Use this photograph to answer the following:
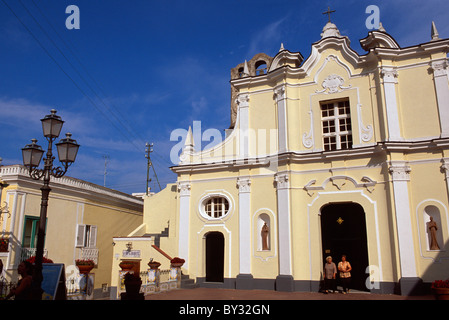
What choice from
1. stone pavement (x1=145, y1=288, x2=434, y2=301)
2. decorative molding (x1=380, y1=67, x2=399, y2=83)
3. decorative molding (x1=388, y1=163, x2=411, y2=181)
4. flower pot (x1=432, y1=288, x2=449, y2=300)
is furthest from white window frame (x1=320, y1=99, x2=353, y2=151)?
flower pot (x1=432, y1=288, x2=449, y2=300)

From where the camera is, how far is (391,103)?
16656 millimetres

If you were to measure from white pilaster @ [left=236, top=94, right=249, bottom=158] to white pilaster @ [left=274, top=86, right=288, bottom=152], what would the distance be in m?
1.66

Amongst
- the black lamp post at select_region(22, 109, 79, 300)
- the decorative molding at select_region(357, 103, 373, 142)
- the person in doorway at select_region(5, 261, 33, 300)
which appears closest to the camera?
the person in doorway at select_region(5, 261, 33, 300)

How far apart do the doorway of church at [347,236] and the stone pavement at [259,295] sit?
1867mm

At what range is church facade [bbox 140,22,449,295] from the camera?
15516mm

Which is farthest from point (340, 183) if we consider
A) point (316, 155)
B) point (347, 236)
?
point (347, 236)

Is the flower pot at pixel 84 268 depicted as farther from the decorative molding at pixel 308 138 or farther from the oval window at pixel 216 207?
the decorative molding at pixel 308 138

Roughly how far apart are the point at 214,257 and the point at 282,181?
5612 mm

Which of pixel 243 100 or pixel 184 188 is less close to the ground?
pixel 243 100

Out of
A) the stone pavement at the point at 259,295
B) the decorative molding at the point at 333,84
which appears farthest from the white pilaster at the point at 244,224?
the decorative molding at the point at 333,84

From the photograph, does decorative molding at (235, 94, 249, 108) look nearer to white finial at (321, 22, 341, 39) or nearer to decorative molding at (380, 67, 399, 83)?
white finial at (321, 22, 341, 39)

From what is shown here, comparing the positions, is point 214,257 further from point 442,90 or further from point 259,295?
point 442,90

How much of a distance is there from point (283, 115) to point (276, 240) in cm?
580

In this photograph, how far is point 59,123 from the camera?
1016cm
